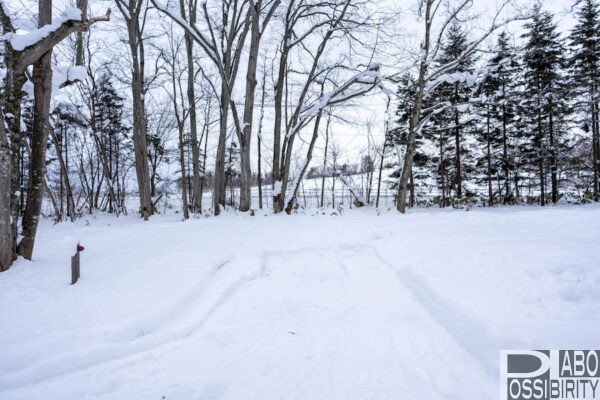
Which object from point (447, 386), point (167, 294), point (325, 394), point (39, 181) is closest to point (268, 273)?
point (167, 294)

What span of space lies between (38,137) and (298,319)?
4716 mm

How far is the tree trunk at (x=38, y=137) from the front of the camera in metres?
4.25

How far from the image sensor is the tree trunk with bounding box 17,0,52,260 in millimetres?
4250

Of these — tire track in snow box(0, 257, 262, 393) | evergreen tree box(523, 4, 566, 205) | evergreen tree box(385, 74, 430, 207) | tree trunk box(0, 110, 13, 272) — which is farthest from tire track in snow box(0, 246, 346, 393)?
evergreen tree box(523, 4, 566, 205)

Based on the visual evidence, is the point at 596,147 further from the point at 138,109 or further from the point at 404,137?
the point at 138,109

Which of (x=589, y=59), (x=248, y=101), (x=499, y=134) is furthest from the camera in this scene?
(x=499, y=134)

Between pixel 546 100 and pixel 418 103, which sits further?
pixel 546 100

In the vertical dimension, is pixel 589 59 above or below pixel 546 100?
above

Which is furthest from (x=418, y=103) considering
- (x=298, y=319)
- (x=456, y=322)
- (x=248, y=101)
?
(x=298, y=319)

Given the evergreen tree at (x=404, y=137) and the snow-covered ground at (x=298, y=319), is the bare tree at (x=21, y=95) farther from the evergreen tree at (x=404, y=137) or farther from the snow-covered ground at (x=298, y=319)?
the evergreen tree at (x=404, y=137)

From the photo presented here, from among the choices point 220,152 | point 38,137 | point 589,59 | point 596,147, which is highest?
point 589,59

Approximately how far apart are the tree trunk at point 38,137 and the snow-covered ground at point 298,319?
57 centimetres

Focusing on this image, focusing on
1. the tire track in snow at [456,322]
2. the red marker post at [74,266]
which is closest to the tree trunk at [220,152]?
the red marker post at [74,266]

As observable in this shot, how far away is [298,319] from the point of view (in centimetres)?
294
